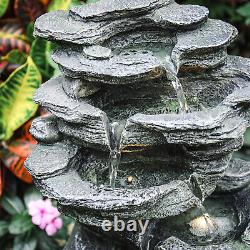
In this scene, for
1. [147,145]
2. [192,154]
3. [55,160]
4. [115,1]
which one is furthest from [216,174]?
[115,1]

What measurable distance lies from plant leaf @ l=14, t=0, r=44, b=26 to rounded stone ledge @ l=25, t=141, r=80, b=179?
178 centimetres

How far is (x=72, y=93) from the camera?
2195 millimetres

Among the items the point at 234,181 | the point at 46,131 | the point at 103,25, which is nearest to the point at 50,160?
the point at 46,131

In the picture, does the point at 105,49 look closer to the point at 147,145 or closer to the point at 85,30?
the point at 85,30

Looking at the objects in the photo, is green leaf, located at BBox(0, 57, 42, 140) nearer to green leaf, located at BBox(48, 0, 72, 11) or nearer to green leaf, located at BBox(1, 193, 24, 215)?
green leaf, located at BBox(1, 193, 24, 215)

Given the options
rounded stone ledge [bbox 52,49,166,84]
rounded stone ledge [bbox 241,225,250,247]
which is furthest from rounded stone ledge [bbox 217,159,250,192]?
rounded stone ledge [bbox 52,49,166,84]

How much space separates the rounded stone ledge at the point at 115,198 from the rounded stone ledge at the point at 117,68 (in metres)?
0.42

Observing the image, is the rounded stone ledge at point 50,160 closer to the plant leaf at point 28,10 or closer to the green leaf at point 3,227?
the green leaf at point 3,227

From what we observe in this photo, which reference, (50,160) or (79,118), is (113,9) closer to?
(79,118)

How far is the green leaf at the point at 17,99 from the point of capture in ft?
10.9

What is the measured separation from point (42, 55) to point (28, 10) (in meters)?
0.43

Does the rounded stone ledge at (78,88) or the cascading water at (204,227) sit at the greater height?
the rounded stone ledge at (78,88)

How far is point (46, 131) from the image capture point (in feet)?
7.64

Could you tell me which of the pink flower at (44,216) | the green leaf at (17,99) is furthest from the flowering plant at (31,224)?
the green leaf at (17,99)
